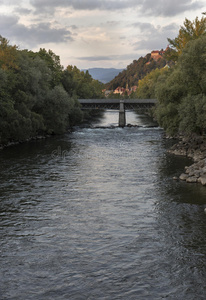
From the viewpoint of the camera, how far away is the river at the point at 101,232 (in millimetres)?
15141

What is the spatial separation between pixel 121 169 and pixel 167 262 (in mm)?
19646

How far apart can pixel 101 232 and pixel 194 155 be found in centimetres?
2389

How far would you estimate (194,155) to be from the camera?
41.7 m

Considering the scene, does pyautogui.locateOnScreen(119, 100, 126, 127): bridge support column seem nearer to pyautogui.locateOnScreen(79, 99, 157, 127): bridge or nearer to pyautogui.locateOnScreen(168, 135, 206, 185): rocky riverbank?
pyautogui.locateOnScreen(79, 99, 157, 127): bridge

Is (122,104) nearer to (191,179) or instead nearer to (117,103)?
(117,103)

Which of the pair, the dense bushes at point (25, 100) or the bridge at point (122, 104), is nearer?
the dense bushes at point (25, 100)

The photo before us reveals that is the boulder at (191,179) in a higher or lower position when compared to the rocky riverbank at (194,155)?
lower

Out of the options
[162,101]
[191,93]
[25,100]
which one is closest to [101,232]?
[191,93]

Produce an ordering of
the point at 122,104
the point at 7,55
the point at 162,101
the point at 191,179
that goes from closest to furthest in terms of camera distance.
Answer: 1. the point at 191,179
2. the point at 162,101
3. the point at 7,55
4. the point at 122,104

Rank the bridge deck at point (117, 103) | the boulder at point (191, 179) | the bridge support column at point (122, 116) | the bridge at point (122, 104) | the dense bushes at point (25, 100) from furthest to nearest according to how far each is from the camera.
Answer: the bridge deck at point (117, 103), the bridge at point (122, 104), the bridge support column at point (122, 116), the dense bushes at point (25, 100), the boulder at point (191, 179)

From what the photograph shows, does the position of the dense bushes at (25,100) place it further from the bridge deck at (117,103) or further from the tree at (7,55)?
the bridge deck at (117,103)

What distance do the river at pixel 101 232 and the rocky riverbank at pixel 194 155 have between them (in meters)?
1.15

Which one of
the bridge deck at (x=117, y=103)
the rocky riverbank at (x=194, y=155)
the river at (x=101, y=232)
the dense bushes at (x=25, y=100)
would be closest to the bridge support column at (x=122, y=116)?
the bridge deck at (x=117, y=103)

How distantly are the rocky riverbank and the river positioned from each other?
1149mm
